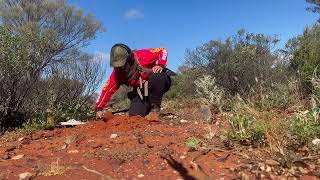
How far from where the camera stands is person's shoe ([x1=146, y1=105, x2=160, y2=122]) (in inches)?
234

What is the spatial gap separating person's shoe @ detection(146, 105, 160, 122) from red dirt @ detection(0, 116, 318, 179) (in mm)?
407

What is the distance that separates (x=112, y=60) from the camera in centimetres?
635

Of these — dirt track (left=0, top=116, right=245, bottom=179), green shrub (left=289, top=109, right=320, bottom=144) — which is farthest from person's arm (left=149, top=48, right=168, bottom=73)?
green shrub (left=289, top=109, right=320, bottom=144)

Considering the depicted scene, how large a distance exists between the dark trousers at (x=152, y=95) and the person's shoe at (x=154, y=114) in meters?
0.05

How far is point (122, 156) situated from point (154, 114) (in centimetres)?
226

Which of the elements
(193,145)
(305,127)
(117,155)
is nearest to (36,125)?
(117,155)

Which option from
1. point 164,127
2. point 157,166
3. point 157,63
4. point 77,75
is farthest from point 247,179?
point 77,75

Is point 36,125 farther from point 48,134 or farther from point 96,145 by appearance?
point 96,145

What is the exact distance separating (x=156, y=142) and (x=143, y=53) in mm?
2343

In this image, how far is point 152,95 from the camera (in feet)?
22.2

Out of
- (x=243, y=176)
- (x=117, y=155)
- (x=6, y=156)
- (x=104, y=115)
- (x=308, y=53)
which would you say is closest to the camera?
(x=243, y=176)

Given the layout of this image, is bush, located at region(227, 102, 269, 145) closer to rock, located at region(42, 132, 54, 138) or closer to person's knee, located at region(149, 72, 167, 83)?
rock, located at region(42, 132, 54, 138)

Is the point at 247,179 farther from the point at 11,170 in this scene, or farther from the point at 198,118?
the point at 198,118

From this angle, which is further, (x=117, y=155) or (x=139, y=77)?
(x=139, y=77)
